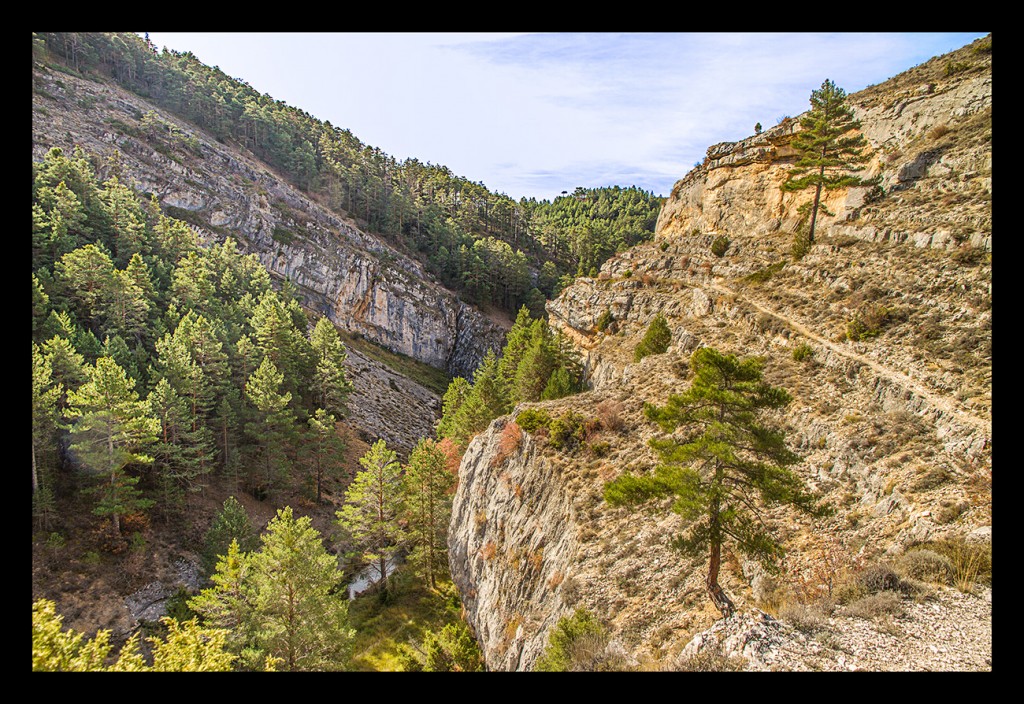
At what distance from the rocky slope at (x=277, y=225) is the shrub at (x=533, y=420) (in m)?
43.6

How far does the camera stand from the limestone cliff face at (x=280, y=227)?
250 feet

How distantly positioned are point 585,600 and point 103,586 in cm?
3241

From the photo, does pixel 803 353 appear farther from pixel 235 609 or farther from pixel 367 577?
pixel 367 577

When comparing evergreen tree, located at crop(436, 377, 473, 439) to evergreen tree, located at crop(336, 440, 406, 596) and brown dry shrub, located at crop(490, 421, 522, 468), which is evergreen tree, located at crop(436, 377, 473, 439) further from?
brown dry shrub, located at crop(490, 421, 522, 468)

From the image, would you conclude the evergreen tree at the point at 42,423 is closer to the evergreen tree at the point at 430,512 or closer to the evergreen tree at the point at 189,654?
the evergreen tree at the point at 430,512

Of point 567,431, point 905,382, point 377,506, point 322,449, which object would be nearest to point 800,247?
point 905,382

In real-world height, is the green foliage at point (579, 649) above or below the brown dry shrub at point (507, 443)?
below

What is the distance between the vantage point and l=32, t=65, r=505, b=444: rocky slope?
7525 cm

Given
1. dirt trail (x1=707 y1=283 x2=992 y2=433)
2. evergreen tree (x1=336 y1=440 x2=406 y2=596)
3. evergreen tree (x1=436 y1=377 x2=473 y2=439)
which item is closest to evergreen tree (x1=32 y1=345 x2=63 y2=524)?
evergreen tree (x1=336 y1=440 x2=406 y2=596)

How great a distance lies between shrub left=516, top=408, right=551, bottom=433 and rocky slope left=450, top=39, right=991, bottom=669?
79 centimetres

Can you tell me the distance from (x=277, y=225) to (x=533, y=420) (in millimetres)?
77554

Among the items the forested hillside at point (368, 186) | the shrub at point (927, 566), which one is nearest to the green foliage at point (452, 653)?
the shrub at point (927, 566)

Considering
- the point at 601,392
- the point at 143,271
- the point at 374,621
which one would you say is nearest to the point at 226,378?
the point at 143,271
